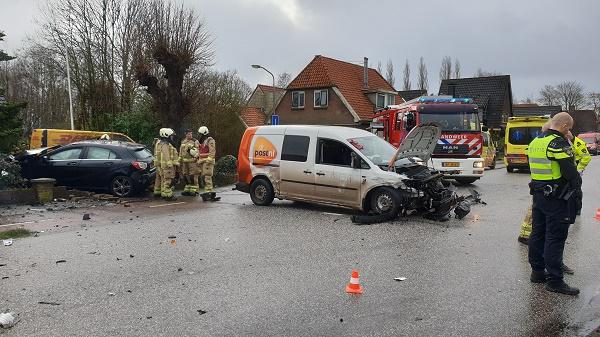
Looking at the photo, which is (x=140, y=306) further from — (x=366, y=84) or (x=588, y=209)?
(x=366, y=84)

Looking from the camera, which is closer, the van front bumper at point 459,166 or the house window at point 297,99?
the van front bumper at point 459,166

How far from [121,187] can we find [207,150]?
7.89 ft

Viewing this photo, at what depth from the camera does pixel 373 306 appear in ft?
16.5

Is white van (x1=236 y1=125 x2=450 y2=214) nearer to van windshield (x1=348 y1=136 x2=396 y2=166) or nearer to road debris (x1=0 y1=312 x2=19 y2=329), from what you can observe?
van windshield (x1=348 y1=136 x2=396 y2=166)

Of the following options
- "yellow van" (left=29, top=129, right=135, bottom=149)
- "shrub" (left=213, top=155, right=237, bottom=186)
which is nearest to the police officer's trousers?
Answer: "shrub" (left=213, top=155, right=237, bottom=186)

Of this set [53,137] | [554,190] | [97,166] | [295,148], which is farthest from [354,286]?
[53,137]

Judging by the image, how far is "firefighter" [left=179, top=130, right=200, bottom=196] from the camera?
46.0ft

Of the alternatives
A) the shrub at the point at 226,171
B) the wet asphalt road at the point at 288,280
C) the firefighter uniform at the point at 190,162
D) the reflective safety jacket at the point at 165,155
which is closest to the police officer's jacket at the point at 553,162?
the wet asphalt road at the point at 288,280

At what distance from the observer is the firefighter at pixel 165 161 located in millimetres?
12875

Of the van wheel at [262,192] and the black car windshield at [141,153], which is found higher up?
the black car windshield at [141,153]

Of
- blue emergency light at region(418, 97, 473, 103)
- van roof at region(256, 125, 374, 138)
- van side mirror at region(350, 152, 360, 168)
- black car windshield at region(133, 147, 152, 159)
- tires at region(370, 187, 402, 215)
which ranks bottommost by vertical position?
tires at region(370, 187, 402, 215)

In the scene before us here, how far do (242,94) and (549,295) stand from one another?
1983 centimetres

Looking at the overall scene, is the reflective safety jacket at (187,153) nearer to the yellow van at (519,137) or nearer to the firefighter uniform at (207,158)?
→ the firefighter uniform at (207,158)

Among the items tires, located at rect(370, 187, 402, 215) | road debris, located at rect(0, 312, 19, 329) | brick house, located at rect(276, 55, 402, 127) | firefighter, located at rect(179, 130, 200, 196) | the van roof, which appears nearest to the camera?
road debris, located at rect(0, 312, 19, 329)
